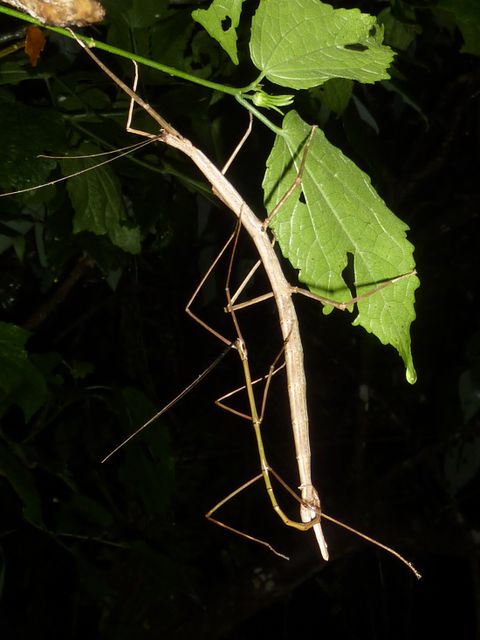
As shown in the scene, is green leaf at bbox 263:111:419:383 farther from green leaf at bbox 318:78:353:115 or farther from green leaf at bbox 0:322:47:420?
green leaf at bbox 0:322:47:420

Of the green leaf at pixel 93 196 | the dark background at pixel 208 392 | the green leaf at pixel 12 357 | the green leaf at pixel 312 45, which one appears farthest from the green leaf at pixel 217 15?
the green leaf at pixel 12 357

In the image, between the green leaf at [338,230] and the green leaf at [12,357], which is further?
the green leaf at [12,357]

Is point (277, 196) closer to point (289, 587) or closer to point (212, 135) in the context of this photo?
point (212, 135)

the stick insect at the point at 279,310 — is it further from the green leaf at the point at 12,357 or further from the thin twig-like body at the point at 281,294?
the green leaf at the point at 12,357

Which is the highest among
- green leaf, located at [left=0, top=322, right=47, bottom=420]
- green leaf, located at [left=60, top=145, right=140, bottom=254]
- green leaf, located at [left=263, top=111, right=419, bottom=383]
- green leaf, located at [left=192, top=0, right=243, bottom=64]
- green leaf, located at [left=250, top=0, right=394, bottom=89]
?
green leaf, located at [left=192, top=0, right=243, bottom=64]

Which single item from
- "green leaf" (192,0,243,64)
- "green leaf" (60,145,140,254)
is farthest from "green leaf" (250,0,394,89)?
"green leaf" (60,145,140,254)

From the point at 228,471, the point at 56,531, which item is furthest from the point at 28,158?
the point at 228,471
